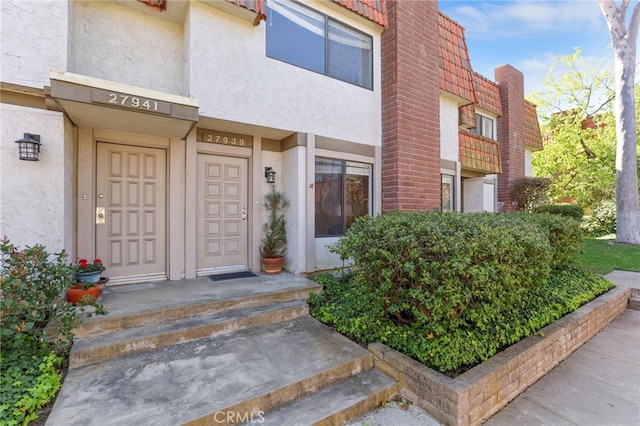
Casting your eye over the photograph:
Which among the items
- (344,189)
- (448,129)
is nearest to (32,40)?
(344,189)

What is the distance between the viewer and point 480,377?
2598 mm

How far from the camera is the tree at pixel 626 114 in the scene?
9969 mm

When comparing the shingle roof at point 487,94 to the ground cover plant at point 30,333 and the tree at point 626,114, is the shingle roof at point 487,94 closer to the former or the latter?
the tree at point 626,114

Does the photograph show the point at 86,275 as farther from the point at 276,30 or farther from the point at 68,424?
the point at 276,30

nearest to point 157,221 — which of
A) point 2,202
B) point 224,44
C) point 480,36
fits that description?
point 2,202

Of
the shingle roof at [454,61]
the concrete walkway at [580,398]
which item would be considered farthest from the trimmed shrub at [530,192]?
the concrete walkway at [580,398]

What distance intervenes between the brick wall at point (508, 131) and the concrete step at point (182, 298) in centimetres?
→ 1025

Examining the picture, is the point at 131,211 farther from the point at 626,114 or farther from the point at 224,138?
the point at 626,114

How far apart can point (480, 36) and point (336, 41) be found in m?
6.65

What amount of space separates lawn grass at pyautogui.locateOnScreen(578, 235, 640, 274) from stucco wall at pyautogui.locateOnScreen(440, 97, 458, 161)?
3803 mm

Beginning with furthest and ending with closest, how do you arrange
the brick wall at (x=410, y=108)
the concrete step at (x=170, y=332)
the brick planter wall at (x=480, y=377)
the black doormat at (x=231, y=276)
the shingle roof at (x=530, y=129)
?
the shingle roof at (x=530, y=129), the brick wall at (x=410, y=108), the black doormat at (x=231, y=276), the concrete step at (x=170, y=332), the brick planter wall at (x=480, y=377)

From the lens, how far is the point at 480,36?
9.69 meters

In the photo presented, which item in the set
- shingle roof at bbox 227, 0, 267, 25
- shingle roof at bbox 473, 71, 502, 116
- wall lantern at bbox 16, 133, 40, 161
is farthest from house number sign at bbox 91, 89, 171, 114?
shingle roof at bbox 473, 71, 502, 116

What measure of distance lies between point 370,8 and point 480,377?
22.5 feet
